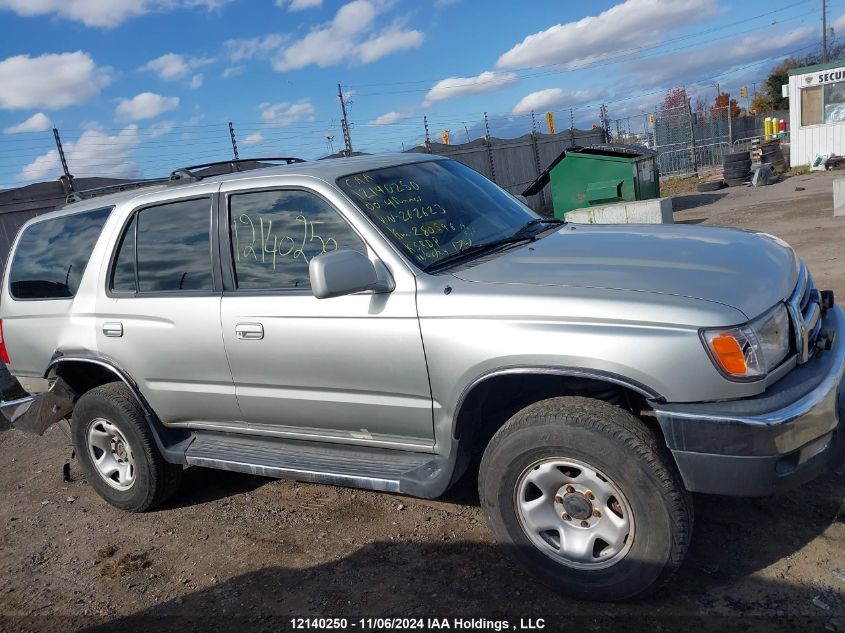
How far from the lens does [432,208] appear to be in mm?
3625

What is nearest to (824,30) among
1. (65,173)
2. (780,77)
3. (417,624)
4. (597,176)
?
(780,77)

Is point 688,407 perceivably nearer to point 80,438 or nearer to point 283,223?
point 283,223

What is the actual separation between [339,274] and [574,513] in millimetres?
1408

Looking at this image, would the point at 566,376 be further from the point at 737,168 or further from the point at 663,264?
the point at 737,168

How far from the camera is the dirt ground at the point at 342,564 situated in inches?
112

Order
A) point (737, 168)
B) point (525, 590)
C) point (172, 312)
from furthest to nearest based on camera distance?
point (737, 168), point (172, 312), point (525, 590)

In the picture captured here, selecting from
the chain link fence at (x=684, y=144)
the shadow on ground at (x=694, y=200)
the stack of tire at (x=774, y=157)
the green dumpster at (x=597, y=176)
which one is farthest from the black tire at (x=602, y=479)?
the chain link fence at (x=684, y=144)

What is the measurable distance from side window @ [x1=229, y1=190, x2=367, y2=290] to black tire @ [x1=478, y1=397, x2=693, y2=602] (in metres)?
1.25

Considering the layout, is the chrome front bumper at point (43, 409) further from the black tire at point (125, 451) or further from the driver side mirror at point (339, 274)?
the driver side mirror at point (339, 274)

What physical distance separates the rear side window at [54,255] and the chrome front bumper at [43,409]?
25.3 inches

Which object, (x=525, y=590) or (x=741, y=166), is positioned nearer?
(x=525, y=590)

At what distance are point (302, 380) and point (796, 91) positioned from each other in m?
23.5

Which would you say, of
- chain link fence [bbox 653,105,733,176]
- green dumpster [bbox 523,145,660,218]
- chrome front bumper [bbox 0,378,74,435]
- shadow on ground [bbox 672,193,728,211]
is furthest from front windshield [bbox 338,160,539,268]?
chain link fence [bbox 653,105,733,176]

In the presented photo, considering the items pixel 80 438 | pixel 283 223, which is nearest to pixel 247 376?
pixel 283 223
